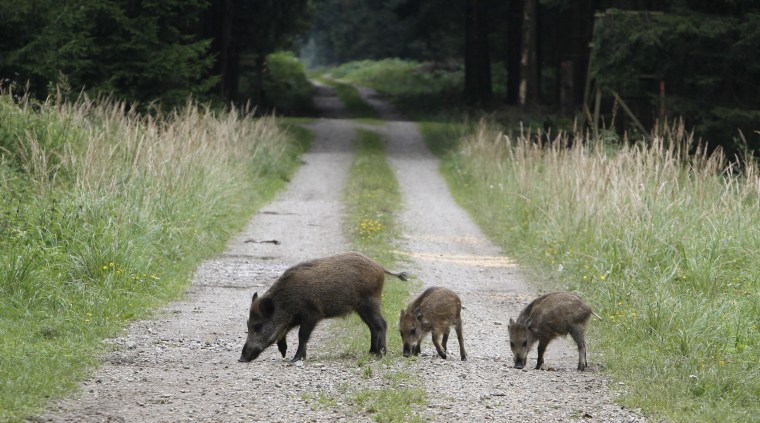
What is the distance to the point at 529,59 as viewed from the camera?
42.2 metres

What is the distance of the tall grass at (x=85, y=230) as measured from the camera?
917 cm

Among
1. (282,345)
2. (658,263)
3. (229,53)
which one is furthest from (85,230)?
(229,53)

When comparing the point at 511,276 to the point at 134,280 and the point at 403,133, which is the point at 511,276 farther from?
the point at 403,133

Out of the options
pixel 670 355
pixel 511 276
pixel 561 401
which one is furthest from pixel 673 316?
pixel 511 276

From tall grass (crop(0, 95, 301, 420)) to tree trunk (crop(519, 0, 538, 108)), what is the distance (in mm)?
22909

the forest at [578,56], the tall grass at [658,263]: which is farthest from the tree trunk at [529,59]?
the tall grass at [658,263]

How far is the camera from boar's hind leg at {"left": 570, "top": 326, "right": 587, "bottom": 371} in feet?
30.5

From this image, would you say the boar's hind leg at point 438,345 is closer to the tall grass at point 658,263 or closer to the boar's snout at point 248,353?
the tall grass at point 658,263

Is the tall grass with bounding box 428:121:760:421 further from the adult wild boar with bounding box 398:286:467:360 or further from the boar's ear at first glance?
the boar's ear

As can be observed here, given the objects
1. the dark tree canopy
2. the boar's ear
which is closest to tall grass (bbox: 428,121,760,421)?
the boar's ear

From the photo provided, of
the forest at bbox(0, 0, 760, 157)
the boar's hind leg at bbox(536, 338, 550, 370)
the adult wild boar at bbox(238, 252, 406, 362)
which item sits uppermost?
the forest at bbox(0, 0, 760, 157)

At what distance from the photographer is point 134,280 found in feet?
39.3

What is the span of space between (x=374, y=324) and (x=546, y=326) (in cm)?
160

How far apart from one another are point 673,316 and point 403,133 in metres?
32.3
